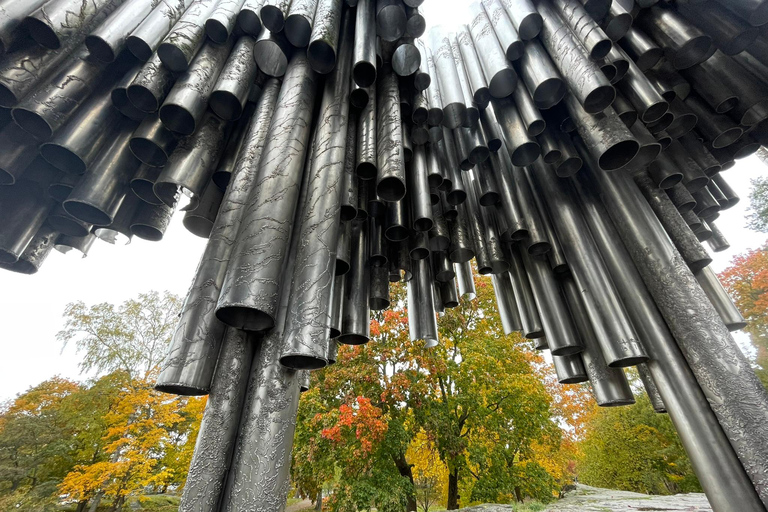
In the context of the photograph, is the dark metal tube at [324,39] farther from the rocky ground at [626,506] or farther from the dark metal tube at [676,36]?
the rocky ground at [626,506]

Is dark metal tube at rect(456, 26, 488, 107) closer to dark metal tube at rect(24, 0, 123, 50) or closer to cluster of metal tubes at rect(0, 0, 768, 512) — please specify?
cluster of metal tubes at rect(0, 0, 768, 512)

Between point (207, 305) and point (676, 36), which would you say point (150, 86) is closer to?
Result: point (207, 305)

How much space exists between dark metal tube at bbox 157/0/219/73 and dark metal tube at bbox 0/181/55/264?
1216 millimetres

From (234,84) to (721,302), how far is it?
3.55 meters

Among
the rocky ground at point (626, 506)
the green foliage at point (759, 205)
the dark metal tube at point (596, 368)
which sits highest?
the green foliage at point (759, 205)

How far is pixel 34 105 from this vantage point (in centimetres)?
138

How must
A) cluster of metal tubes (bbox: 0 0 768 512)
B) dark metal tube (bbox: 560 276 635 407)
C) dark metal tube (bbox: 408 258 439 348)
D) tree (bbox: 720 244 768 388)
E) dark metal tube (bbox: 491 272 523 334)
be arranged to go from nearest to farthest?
cluster of metal tubes (bbox: 0 0 768 512) < dark metal tube (bbox: 560 276 635 407) < dark metal tube (bbox: 408 258 439 348) < dark metal tube (bbox: 491 272 523 334) < tree (bbox: 720 244 768 388)

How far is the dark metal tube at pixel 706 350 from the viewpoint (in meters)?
1.30

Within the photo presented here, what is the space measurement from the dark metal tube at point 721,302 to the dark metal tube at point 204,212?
3.34 meters

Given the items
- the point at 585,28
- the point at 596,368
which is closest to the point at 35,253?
the point at 585,28

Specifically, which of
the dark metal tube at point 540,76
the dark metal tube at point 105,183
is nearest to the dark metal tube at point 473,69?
the dark metal tube at point 540,76

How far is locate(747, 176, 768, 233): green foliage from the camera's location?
1366cm

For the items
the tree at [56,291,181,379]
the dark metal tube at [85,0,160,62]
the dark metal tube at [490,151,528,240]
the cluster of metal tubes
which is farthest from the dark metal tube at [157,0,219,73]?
the tree at [56,291,181,379]

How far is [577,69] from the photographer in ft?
5.47
